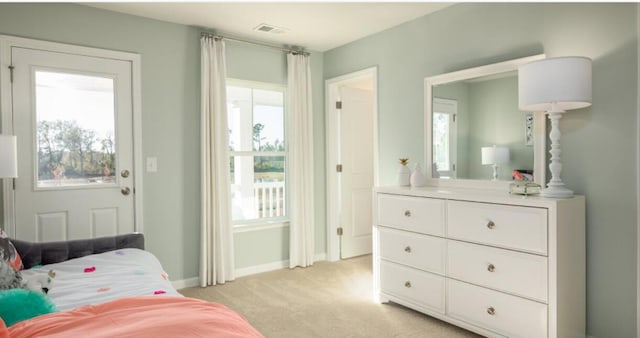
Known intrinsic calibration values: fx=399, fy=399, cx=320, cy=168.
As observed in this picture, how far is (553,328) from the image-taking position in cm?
225

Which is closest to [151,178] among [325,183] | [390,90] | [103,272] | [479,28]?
[103,272]

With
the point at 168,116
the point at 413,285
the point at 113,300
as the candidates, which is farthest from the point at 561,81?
the point at 168,116

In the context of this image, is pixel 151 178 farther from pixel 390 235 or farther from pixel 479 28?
pixel 479 28

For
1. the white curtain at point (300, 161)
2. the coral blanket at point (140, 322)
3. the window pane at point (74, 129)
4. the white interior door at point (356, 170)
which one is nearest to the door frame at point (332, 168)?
the white interior door at point (356, 170)

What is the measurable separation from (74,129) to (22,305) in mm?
2022

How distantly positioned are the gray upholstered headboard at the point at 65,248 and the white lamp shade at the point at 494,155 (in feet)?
8.59

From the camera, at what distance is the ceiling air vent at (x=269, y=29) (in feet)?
12.3

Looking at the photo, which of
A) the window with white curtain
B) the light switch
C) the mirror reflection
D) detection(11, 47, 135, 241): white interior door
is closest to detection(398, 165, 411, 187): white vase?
the mirror reflection

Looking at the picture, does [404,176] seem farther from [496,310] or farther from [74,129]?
[74,129]

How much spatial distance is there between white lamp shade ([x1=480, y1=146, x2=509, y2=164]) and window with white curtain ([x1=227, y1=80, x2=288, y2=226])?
2.17 meters

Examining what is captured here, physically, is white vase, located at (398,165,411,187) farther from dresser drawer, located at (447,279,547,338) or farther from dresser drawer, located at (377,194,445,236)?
dresser drawer, located at (447,279,547,338)

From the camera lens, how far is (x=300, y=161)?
4391 millimetres

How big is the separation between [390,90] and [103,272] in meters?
2.86

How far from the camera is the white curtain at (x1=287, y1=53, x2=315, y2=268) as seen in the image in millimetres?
4348
